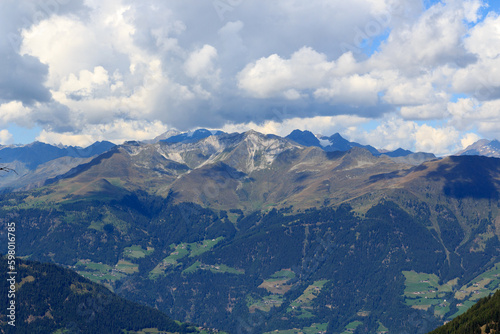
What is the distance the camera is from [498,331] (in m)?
196
